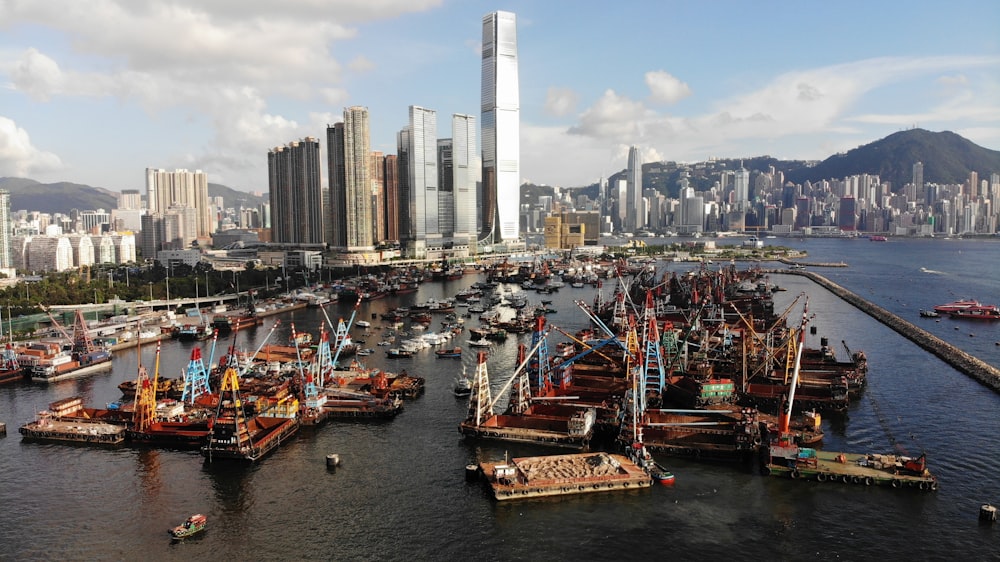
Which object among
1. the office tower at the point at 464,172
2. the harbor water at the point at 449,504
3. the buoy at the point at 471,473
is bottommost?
the harbor water at the point at 449,504

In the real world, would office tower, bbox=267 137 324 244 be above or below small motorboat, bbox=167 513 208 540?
above

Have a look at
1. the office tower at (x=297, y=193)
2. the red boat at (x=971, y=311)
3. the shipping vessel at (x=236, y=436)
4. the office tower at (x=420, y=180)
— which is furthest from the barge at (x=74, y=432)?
the office tower at (x=420, y=180)

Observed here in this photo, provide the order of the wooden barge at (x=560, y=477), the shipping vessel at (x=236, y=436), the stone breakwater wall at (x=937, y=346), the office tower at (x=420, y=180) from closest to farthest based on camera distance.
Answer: the wooden barge at (x=560, y=477) → the shipping vessel at (x=236, y=436) → the stone breakwater wall at (x=937, y=346) → the office tower at (x=420, y=180)

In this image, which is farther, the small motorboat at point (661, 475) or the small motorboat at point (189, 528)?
the small motorboat at point (661, 475)

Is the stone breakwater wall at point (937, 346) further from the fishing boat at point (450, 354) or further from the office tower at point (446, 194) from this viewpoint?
the office tower at point (446, 194)

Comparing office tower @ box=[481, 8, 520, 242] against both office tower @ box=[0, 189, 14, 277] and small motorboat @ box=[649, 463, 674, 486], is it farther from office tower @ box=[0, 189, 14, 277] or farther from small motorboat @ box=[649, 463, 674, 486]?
small motorboat @ box=[649, 463, 674, 486]

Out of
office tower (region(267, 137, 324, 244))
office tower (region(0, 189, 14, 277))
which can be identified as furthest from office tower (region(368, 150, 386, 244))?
office tower (region(0, 189, 14, 277))
